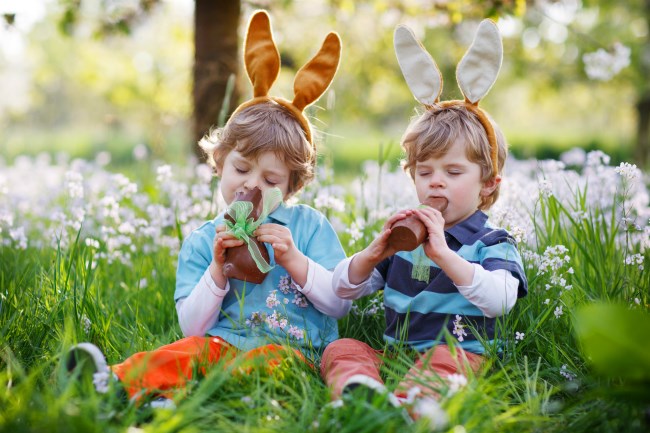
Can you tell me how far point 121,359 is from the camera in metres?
2.77

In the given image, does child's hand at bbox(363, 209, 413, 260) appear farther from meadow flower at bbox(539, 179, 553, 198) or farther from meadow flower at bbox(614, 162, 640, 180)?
meadow flower at bbox(614, 162, 640, 180)

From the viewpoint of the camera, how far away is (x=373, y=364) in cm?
257

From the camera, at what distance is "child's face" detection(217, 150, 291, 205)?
9.28 ft

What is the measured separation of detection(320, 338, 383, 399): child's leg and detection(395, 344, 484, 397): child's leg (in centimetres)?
14

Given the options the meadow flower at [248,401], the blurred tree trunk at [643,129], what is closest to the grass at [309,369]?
the meadow flower at [248,401]

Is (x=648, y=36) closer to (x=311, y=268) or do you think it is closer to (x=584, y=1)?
(x=584, y=1)

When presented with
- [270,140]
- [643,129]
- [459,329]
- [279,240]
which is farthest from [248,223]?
[643,129]

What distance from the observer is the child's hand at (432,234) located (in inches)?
98.2

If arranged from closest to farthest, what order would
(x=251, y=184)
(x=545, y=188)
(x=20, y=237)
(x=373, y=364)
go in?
(x=373, y=364), (x=251, y=184), (x=545, y=188), (x=20, y=237)

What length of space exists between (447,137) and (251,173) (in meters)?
0.82

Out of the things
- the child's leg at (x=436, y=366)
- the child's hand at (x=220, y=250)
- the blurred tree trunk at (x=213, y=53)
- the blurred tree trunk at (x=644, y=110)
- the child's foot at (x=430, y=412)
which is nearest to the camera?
the child's foot at (x=430, y=412)

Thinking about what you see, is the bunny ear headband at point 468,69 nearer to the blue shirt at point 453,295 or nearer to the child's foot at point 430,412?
the blue shirt at point 453,295

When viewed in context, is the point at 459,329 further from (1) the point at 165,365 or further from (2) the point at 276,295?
(1) the point at 165,365

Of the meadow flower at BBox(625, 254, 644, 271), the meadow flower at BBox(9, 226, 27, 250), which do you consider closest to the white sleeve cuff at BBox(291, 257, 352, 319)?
the meadow flower at BBox(625, 254, 644, 271)
